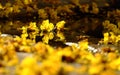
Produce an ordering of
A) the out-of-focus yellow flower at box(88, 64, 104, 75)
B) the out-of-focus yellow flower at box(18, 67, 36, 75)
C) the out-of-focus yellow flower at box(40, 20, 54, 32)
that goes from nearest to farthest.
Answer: the out-of-focus yellow flower at box(18, 67, 36, 75)
the out-of-focus yellow flower at box(88, 64, 104, 75)
the out-of-focus yellow flower at box(40, 20, 54, 32)

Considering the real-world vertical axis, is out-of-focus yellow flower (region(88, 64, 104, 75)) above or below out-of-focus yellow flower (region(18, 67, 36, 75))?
below

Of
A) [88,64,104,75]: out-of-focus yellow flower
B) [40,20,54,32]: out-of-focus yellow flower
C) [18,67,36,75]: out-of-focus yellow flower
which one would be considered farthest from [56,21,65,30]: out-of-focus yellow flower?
[18,67,36,75]: out-of-focus yellow flower

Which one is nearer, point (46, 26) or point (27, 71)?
point (27, 71)

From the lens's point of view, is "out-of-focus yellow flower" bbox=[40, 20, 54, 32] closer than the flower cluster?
No

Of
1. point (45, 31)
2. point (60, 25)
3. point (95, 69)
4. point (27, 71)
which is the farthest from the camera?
point (60, 25)

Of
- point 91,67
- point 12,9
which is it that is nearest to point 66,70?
point 91,67

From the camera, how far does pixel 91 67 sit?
3.28 m


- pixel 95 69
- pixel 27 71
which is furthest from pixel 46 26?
pixel 27 71

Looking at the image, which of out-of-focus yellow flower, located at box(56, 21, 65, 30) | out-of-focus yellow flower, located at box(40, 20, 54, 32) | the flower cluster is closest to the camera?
the flower cluster

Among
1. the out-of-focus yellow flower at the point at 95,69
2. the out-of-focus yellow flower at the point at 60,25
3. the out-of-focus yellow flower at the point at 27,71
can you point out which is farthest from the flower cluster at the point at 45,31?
the out-of-focus yellow flower at the point at 27,71

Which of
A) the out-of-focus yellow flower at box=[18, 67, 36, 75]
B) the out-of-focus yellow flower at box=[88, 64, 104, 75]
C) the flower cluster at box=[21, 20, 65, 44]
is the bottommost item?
the flower cluster at box=[21, 20, 65, 44]

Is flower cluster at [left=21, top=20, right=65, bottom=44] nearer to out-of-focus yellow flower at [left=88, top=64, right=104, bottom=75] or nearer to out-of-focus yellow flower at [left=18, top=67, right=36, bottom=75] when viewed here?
out-of-focus yellow flower at [left=88, top=64, right=104, bottom=75]

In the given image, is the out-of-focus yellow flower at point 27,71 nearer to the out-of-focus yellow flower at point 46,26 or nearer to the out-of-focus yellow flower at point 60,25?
the out-of-focus yellow flower at point 46,26

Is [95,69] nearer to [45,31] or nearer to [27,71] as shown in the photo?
[27,71]
